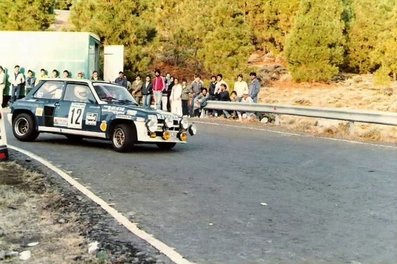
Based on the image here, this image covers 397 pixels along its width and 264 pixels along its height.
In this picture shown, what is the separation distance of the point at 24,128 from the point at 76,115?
1639 millimetres

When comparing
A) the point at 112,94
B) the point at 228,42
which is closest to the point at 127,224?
the point at 112,94

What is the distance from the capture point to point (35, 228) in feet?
22.7

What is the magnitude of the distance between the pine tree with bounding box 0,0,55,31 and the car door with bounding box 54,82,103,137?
34.1 metres

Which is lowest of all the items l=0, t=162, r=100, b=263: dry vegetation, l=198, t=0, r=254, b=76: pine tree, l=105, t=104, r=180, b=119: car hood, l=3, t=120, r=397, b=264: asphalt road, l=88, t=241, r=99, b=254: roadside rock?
l=0, t=162, r=100, b=263: dry vegetation

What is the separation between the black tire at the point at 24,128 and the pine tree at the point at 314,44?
113 feet

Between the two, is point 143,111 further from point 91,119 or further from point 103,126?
point 91,119

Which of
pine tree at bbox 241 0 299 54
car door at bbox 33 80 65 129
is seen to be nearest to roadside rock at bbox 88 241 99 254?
car door at bbox 33 80 65 129

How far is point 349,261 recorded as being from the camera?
5801 millimetres

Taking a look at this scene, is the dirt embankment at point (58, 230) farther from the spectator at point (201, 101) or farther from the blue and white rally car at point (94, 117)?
the spectator at point (201, 101)

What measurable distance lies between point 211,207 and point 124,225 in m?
1.44

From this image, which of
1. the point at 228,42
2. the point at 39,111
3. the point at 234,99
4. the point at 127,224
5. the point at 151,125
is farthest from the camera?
the point at 228,42

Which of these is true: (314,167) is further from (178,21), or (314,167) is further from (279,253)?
(178,21)

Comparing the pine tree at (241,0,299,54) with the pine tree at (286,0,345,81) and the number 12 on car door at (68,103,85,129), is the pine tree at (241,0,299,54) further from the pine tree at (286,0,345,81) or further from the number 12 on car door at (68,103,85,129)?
the number 12 on car door at (68,103,85,129)

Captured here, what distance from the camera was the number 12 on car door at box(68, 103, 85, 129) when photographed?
14.3m
